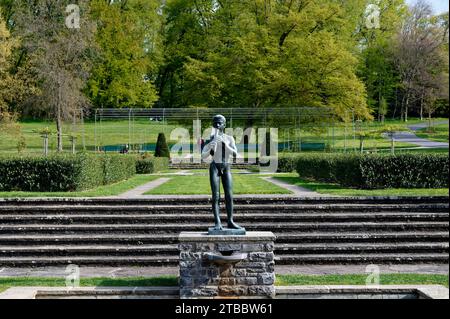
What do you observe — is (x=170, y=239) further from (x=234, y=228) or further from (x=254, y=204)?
(x=234, y=228)

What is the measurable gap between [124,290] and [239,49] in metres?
30.5

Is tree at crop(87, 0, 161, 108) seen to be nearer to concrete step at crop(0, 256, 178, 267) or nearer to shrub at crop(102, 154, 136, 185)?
shrub at crop(102, 154, 136, 185)

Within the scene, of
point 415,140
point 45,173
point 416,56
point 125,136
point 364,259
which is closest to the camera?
point 364,259

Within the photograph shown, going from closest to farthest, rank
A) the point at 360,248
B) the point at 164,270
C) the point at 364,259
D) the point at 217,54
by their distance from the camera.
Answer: the point at 164,270 → the point at 364,259 → the point at 360,248 → the point at 217,54

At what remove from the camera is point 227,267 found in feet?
30.8

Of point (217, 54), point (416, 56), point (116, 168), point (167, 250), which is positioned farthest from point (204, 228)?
point (416, 56)

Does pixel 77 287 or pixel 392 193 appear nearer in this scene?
pixel 77 287

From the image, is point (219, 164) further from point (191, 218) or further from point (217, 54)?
point (217, 54)

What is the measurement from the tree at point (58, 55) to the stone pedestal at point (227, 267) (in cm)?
2724

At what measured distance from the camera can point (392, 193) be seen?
48.0 feet

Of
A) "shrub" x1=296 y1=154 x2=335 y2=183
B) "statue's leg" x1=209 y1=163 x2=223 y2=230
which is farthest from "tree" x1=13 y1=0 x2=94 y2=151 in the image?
"statue's leg" x1=209 y1=163 x2=223 y2=230

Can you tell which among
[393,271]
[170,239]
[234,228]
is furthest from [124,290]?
[393,271]

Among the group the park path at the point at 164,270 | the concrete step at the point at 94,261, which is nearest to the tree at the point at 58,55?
the concrete step at the point at 94,261

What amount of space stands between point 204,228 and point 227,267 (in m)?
3.49
